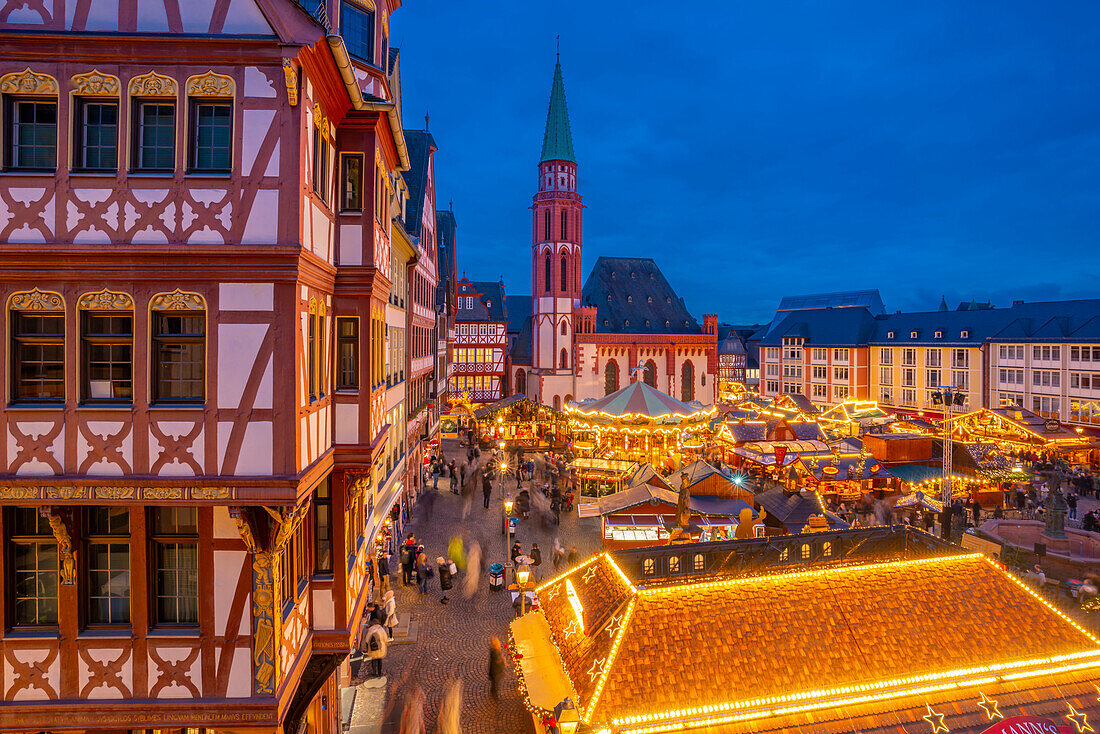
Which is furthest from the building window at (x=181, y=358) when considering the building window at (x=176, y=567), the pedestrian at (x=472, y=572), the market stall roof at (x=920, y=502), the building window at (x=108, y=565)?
the market stall roof at (x=920, y=502)

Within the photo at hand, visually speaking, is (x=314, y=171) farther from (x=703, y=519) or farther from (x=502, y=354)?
(x=502, y=354)

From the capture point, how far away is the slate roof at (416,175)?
24.5 metres

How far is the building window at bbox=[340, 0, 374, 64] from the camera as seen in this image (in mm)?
10977

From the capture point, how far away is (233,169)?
666 cm

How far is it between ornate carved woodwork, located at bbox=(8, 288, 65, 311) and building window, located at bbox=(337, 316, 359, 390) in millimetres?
3270

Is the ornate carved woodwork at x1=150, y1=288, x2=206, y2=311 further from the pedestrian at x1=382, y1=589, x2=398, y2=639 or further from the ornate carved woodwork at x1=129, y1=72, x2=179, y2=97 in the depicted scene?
the pedestrian at x1=382, y1=589, x2=398, y2=639

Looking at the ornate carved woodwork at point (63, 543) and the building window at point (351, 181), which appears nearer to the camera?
the ornate carved woodwork at point (63, 543)

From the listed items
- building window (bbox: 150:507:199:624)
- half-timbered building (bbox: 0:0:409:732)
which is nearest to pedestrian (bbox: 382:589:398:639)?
half-timbered building (bbox: 0:0:409:732)

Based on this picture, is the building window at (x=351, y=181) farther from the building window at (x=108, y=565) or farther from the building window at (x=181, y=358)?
the building window at (x=108, y=565)

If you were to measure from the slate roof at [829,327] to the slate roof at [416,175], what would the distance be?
59278 millimetres

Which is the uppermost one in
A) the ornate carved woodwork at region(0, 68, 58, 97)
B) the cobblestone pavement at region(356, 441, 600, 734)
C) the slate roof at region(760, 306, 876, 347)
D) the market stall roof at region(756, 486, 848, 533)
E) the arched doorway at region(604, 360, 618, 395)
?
the slate roof at region(760, 306, 876, 347)

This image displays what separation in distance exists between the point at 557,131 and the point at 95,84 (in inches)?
2361

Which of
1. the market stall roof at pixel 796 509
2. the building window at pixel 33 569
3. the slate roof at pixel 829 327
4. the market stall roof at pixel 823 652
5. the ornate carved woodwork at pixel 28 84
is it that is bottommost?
the market stall roof at pixel 796 509

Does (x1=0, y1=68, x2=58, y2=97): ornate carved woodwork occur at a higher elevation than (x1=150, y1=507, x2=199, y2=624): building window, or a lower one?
higher
